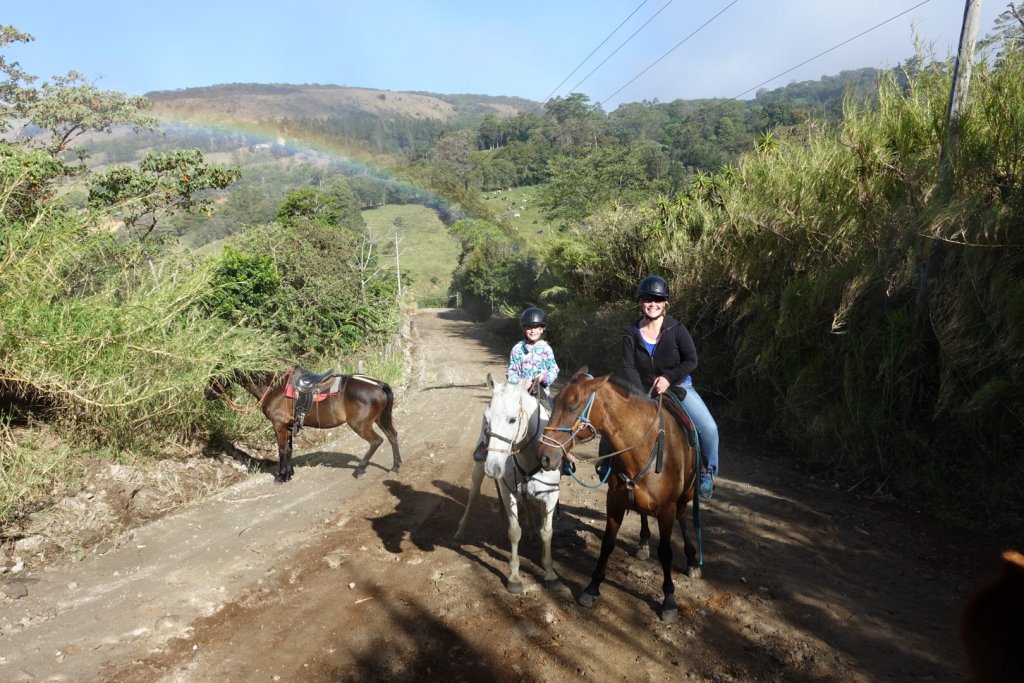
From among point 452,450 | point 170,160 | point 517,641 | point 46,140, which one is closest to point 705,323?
point 452,450

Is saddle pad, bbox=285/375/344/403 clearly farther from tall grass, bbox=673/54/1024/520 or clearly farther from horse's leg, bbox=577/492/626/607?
tall grass, bbox=673/54/1024/520

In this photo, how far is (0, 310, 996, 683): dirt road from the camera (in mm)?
4039

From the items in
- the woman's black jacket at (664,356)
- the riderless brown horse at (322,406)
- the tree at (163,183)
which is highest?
the tree at (163,183)

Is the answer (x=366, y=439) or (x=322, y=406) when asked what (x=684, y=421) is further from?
(x=322, y=406)

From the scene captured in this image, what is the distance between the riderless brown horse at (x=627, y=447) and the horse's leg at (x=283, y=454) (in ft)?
16.8

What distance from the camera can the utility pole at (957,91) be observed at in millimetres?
6938

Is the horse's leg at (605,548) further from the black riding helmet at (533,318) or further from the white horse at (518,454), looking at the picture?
the black riding helmet at (533,318)

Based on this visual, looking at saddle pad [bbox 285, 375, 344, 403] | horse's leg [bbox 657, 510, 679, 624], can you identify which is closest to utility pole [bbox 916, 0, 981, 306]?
→ horse's leg [bbox 657, 510, 679, 624]

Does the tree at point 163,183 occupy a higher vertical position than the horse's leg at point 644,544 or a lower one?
higher

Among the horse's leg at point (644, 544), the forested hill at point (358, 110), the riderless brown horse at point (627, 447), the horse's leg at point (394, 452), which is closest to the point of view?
the riderless brown horse at point (627, 447)

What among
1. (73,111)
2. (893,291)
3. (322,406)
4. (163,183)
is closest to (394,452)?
(322,406)

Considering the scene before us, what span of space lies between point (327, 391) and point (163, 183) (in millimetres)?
9850

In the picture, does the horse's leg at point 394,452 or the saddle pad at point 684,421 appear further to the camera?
the horse's leg at point 394,452

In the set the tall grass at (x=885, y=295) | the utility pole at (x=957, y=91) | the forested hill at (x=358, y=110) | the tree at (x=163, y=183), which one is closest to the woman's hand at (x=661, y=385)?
the tall grass at (x=885, y=295)
